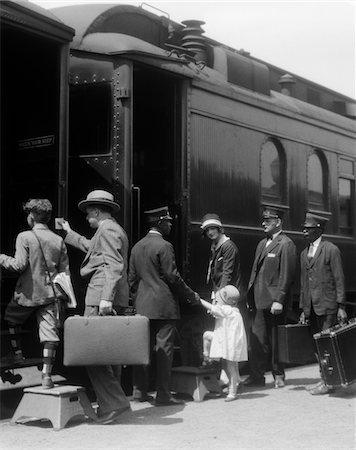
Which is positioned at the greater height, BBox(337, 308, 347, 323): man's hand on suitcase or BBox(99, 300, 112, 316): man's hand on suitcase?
BBox(99, 300, 112, 316): man's hand on suitcase

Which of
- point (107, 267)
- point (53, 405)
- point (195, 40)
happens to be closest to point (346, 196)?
point (195, 40)

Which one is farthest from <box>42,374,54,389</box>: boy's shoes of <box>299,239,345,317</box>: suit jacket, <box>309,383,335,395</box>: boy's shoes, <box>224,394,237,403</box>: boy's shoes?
<box>299,239,345,317</box>: suit jacket

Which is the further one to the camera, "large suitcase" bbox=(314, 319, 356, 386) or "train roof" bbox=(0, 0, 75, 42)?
"large suitcase" bbox=(314, 319, 356, 386)

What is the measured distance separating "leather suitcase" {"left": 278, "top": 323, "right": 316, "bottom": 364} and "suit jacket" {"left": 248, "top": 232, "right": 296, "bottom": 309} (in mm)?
326

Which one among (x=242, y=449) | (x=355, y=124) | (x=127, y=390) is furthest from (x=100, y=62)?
(x=355, y=124)

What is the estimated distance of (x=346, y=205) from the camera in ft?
38.1

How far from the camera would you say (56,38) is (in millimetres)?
6793

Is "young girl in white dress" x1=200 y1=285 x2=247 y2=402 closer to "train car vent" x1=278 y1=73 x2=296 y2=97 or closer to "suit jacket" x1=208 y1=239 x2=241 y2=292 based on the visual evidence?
"suit jacket" x1=208 y1=239 x2=241 y2=292

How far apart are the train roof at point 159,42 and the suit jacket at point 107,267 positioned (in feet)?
7.17

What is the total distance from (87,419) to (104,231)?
5.05 ft

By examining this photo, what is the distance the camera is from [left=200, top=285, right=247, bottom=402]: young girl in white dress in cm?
736

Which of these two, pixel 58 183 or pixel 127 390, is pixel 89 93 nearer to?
pixel 58 183

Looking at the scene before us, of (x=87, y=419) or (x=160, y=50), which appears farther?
(x=160, y=50)

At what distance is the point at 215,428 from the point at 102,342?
43.8 inches
